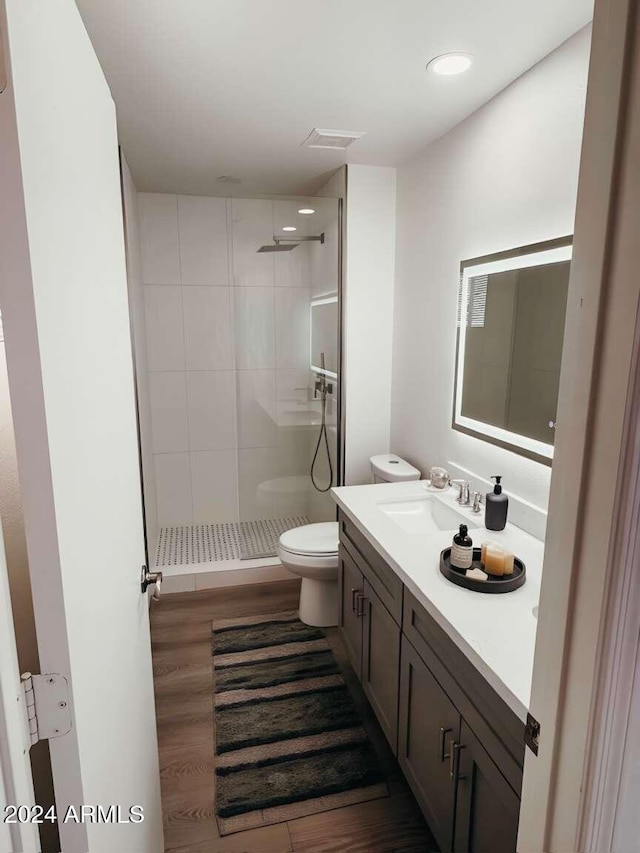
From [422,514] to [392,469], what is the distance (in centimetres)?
53

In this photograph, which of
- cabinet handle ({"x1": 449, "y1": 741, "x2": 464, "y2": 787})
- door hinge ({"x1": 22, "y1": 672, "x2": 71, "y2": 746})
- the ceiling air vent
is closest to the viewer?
door hinge ({"x1": 22, "y1": 672, "x2": 71, "y2": 746})

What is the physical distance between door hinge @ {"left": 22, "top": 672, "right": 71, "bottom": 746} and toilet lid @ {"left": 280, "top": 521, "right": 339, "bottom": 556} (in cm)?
187

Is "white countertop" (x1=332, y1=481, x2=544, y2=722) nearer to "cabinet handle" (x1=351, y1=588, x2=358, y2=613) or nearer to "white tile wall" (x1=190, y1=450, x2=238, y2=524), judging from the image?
"cabinet handle" (x1=351, y1=588, x2=358, y2=613)

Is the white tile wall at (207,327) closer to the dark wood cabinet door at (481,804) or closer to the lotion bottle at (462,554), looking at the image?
the lotion bottle at (462,554)

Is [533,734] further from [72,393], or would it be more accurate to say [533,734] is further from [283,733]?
[283,733]

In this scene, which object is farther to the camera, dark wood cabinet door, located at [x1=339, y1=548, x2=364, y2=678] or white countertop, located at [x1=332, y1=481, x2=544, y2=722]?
dark wood cabinet door, located at [x1=339, y1=548, x2=364, y2=678]

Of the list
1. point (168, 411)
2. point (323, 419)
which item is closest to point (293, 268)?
point (323, 419)

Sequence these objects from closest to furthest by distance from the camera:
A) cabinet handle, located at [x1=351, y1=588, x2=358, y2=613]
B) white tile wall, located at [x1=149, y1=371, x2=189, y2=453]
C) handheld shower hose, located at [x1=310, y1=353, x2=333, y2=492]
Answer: cabinet handle, located at [x1=351, y1=588, x2=358, y2=613], handheld shower hose, located at [x1=310, y1=353, x2=333, y2=492], white tile wall, located at [x1=149, y1=371, x2=189, y2=453]

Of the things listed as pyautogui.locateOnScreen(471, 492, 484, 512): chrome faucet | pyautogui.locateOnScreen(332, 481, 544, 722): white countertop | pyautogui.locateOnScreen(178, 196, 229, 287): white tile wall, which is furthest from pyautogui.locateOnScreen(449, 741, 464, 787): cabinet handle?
pyautogui.locateOnScreen(178, 196, 229, 287): white tile wall

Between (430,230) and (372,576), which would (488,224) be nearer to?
(430,230)

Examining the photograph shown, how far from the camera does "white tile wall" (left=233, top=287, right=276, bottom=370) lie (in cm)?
353

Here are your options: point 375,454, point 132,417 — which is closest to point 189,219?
point 375,454

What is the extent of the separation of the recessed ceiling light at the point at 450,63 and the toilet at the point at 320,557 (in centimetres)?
172

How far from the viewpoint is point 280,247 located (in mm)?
3395
